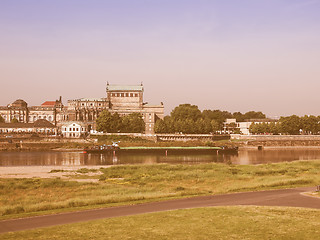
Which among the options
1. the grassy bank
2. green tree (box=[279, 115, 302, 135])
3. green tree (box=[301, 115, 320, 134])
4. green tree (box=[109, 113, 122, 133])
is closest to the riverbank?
green tree (box=[109, 113, 122, 133])

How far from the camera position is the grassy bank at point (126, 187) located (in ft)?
109

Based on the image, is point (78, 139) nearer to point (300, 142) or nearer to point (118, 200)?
point (300, 142)

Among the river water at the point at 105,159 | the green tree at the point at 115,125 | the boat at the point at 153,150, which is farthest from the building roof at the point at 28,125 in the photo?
the river water at the point at 105,159

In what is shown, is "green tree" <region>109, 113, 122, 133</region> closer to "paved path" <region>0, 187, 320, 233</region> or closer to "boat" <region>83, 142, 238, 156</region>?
"boat" <region>83, 142, 238, 156</region>

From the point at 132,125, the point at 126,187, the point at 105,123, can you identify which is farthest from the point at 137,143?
the point at 126,187

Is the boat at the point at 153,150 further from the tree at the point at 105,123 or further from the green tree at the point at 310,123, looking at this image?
the green tree at the point at 310,123

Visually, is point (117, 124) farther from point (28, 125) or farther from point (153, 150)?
point (28, 125)

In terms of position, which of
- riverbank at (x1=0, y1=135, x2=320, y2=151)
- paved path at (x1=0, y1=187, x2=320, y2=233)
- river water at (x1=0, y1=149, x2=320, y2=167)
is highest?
riverbank at (x1=0, y1=135, x2=320, y2=151)

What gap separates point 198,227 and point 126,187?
22.0m

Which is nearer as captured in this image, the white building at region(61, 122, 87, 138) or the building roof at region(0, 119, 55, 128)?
the white building at region(61, 122, 87, 138)

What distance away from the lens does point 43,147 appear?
13412 cm

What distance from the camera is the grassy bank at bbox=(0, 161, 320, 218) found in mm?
33281

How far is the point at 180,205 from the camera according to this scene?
32.0 metres

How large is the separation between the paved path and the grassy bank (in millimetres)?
2184
